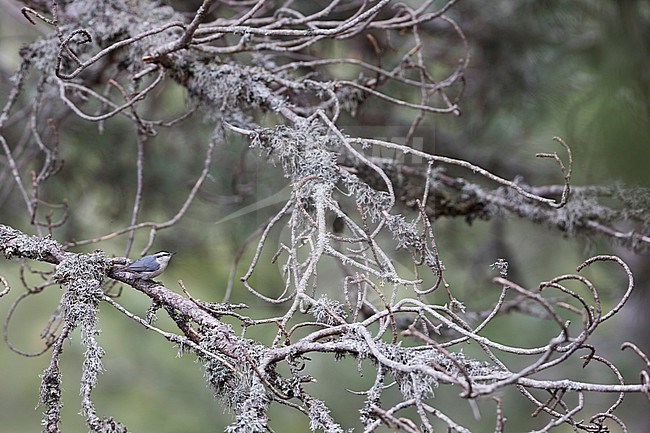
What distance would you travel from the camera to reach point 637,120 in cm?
126

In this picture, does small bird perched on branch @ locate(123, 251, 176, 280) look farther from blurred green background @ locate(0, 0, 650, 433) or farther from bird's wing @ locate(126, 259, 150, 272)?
blurred green background @ locate(0, 0, 650, 433)

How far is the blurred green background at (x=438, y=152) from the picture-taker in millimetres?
1604

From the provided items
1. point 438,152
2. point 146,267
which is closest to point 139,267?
point 146,267

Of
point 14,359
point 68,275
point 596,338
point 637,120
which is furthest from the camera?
point 14,359

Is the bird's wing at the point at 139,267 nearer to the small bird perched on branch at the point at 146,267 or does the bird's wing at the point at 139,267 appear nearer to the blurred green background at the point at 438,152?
the small bird perched on branch at the point at 146,267

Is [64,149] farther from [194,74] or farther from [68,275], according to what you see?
[68,275]

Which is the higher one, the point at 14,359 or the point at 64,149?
the point at 14,359

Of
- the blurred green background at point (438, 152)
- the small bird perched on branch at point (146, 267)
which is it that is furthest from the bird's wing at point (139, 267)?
the blurred green background at point (438, 152)

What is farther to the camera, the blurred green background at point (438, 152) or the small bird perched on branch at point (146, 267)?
the blurred green background at point (438, 152)

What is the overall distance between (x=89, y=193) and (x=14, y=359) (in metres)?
1.62

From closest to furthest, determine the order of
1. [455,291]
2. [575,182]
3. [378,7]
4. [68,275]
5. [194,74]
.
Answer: [68,275], [378,7], [194,74], [575,182], [455,291]

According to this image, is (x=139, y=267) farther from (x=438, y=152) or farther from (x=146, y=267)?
(x=438, y=152)

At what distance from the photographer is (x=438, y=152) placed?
1.95 metres

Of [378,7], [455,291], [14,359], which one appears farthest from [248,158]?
[14,359]
